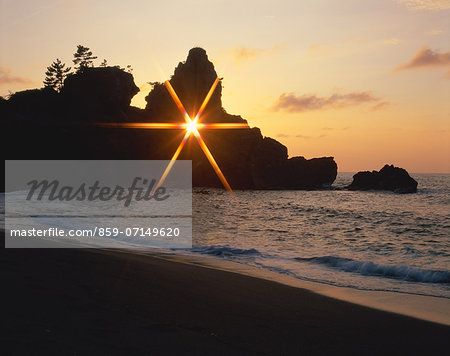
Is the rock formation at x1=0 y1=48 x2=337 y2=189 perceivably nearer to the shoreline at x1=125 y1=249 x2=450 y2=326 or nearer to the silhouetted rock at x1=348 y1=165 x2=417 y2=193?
the silhouetted rock at x1=348 y1=165 x2=417 y2=193

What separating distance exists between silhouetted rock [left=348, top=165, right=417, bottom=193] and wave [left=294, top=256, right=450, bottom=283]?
72.4m

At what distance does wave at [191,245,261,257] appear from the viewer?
16047 mm

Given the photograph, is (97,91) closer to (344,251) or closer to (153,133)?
(153,133)

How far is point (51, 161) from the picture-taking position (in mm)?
90562

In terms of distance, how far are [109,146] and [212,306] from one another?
9332cm

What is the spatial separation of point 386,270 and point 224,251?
6038 mm

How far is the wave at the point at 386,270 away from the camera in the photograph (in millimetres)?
12273

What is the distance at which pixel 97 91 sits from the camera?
9444 cm

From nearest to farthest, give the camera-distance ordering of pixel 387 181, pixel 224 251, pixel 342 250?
pixel 224 251 < pixel 342 250 < pixel 387 181

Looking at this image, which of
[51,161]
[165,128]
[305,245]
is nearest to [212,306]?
[305,245]

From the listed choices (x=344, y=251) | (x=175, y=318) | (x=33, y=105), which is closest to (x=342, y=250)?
(x=344, y=251)

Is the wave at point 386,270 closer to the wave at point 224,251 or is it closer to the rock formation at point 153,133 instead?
the wave at point 224,251

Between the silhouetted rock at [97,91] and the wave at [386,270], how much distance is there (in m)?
87.4
